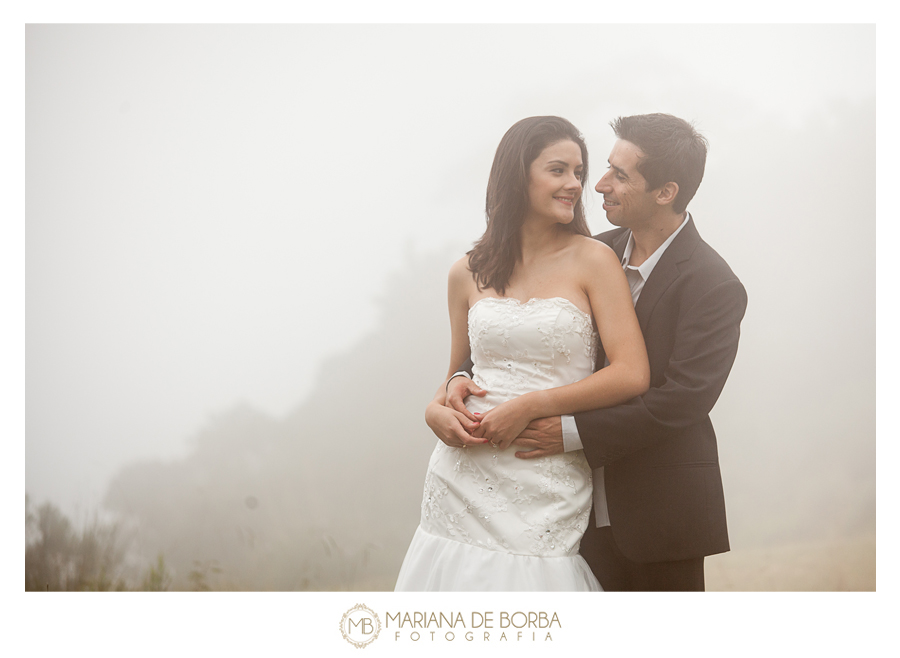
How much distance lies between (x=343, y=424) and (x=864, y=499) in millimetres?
2616

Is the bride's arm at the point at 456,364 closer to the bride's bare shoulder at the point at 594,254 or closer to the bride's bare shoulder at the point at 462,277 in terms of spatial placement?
the bride's bare shoulder at the point at 462,277

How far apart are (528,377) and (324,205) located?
1.74m

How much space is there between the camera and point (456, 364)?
2537 millimetres

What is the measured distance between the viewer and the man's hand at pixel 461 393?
2.22 metres

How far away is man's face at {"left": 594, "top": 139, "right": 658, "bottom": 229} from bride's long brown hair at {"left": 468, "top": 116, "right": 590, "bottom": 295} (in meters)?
0.16

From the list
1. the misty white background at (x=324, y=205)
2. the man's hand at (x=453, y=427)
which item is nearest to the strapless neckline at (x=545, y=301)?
the man's hand at (x=453, y=427)

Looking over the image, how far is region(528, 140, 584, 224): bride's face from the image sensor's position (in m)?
2.23

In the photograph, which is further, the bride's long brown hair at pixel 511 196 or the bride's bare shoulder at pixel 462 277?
the bride's bare shoulder at pixel 462 277

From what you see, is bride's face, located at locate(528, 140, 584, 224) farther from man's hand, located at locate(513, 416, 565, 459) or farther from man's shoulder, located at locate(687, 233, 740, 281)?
man's hand, located at locate(513, 416, 565, 459)

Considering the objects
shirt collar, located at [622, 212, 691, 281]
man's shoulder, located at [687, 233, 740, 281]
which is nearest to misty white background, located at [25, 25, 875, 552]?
shirt collar, located at [622, 212, 691, 281]
